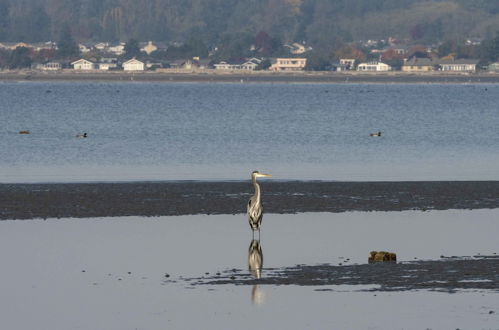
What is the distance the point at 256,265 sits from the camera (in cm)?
2661

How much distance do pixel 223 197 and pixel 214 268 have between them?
14.6 meters

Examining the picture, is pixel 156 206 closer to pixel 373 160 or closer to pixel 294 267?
pixel 294 267

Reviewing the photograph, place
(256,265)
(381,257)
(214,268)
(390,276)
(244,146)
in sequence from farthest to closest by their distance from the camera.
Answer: (244,146), (381,257), (256,265), (214,268), (390,276)

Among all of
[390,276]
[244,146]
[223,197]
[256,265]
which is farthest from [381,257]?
[244,146]

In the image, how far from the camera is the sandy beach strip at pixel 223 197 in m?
37.2

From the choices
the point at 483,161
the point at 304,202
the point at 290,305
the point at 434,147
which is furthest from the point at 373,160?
the point at 290,305

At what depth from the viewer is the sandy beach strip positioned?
3716 cm

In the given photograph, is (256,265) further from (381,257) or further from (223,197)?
(223,197)

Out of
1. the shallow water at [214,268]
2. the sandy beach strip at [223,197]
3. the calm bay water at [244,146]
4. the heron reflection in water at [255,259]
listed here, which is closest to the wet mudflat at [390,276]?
the heron reflection in water at [255,259]

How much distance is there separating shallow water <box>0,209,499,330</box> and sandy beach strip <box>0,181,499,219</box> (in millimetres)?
1665

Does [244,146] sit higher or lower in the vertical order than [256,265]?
lower

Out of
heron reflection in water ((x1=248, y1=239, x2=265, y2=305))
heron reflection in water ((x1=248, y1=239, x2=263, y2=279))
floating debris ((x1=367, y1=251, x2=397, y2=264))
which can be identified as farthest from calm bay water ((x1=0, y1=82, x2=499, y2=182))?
floating debris ((x1=367, y1=251, x2=397, y2=264))

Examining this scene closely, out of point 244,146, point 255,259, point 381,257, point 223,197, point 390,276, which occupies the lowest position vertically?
point 244,146

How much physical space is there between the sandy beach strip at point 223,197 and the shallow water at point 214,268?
5.46 ft
